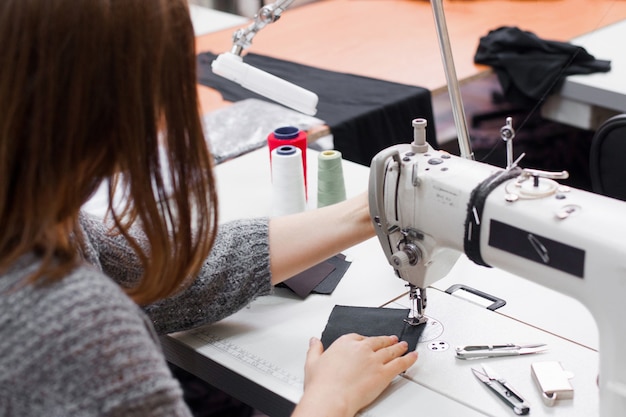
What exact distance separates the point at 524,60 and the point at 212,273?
1.59m

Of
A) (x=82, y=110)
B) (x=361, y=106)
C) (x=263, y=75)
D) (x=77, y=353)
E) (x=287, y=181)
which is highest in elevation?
(x=82, y=110)

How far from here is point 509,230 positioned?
98cm

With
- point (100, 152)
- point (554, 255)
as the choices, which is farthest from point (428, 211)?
point (100, 152)

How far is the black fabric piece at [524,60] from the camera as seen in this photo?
2.45 metres

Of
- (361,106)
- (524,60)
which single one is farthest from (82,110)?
(524,60)

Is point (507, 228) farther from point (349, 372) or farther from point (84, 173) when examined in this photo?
point (84, 173)

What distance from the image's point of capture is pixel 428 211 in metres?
1.08

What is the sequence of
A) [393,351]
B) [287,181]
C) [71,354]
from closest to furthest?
[71,354]
[393,351]
[287,181]

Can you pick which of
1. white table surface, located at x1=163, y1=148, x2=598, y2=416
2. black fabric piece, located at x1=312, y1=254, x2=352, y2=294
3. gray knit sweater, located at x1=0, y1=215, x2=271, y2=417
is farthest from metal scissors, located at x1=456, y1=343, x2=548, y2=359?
gray knit sweater, located at x1=0, y1=215, x2=271, y2=417

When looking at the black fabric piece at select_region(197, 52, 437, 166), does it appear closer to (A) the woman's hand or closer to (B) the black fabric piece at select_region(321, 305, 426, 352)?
(B) the black fabric piece at select_region(321, 305, 426, 352)

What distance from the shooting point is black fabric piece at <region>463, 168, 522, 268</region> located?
3.30 feet

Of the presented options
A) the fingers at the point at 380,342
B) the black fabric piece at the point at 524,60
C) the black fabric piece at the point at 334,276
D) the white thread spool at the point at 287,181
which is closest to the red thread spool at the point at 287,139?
the white thread spool at the point at 287,181

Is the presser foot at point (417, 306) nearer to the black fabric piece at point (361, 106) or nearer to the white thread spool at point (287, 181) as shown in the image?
the white thread spool at point (287, 181)

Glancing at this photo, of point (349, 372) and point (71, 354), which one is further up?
point (71, 354)
